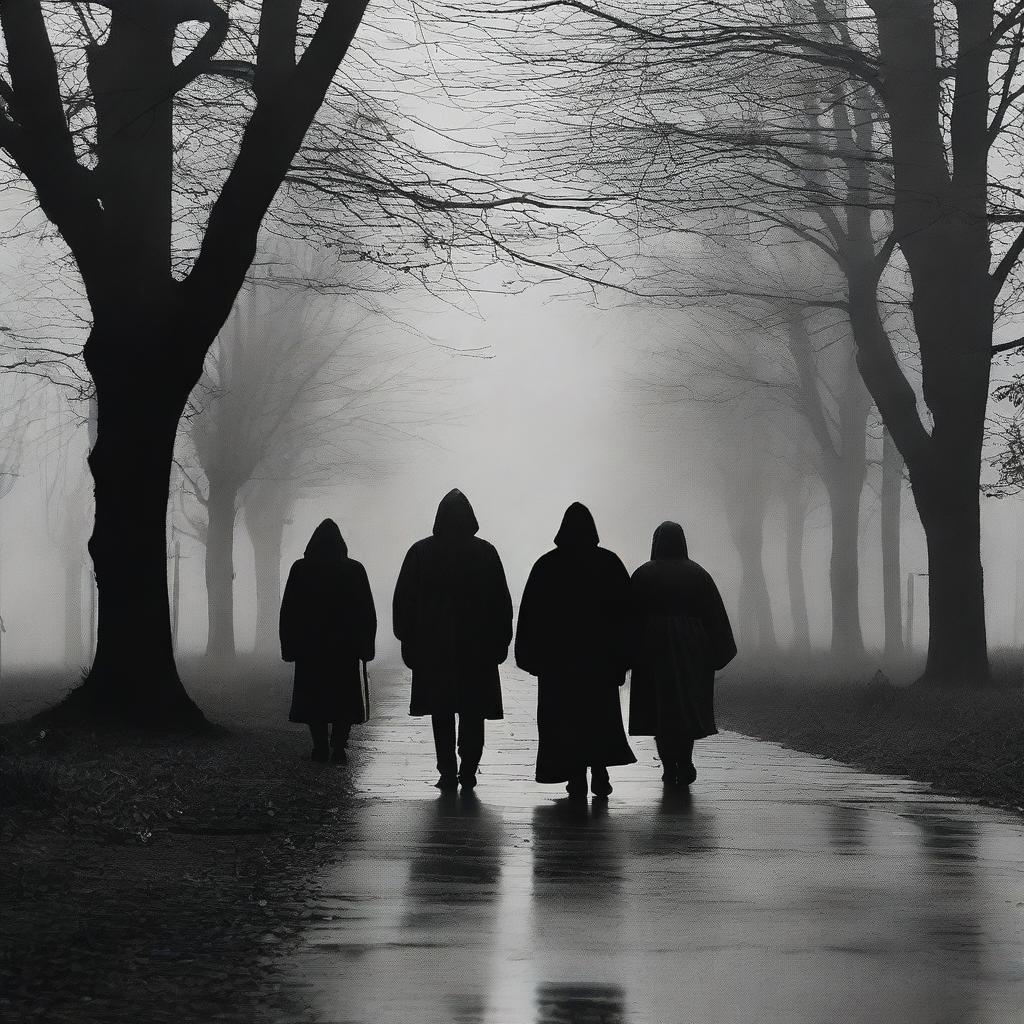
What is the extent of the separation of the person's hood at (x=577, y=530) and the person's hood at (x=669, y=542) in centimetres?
76

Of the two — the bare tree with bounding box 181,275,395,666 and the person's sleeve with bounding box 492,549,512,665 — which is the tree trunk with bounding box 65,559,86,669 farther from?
the person's sleeve with bounding box 492,549,512,665

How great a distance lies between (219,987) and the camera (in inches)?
209

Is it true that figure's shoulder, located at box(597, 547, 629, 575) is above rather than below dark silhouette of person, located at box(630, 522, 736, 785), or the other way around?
above

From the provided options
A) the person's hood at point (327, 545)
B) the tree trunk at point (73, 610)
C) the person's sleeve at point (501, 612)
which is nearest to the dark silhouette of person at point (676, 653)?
the person's sleeve at point (501, 612)

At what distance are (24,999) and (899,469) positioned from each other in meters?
35.2

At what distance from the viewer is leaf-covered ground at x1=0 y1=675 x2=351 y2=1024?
5.26 m

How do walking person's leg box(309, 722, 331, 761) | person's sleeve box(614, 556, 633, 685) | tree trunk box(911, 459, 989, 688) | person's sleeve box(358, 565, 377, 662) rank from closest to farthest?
person's sleeve box(614, 556, 633, 685) → walking person's leg box(309, 722, 331, 761) → person's sleeve box(358, 565, 377, 662) → tree trunk box(911, 459, 989, 688)

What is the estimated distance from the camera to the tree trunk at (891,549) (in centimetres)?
4012

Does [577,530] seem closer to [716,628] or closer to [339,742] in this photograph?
[716,628]

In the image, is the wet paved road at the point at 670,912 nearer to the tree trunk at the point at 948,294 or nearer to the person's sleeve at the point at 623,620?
the person's sleeve at the point at 623,620

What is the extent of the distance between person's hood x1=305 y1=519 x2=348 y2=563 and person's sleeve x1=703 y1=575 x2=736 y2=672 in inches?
120

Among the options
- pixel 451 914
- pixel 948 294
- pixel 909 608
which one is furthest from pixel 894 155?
pixel 909 608

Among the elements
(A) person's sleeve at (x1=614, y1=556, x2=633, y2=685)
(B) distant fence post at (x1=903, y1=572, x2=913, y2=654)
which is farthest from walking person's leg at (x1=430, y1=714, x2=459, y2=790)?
(B) distant fence post at (x1=903, y1=572, x2=913, y2=654)

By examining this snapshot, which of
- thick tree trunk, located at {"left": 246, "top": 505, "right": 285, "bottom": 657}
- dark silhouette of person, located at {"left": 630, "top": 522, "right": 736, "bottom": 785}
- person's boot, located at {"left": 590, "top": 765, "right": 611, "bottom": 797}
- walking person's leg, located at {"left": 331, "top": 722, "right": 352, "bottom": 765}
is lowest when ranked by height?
person's boot, located at {"left": 590, "top": 765, "right": 611, "bottom": 797}
